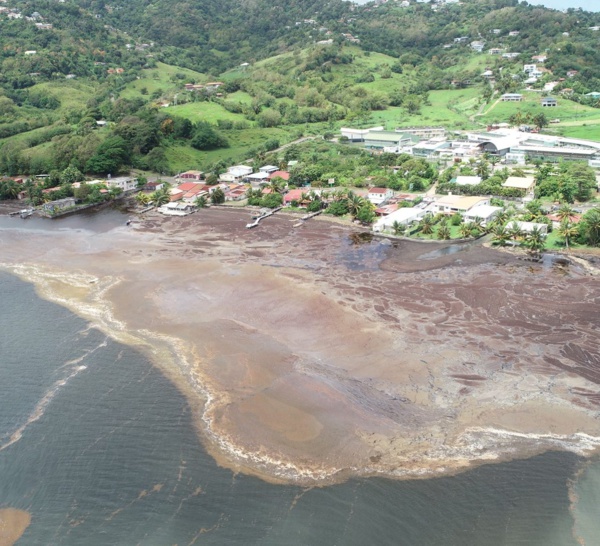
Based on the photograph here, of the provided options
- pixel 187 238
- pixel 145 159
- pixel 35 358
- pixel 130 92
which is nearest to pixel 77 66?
pixel 130 92

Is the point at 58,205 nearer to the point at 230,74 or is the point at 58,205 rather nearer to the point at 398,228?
the point at 398,228

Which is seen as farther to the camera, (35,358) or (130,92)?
(130,92)

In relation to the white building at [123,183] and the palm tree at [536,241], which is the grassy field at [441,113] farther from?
the palm tree at [536,241]

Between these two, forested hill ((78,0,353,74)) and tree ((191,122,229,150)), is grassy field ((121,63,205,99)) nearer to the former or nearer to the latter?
forested hill ((78,0,353,74))

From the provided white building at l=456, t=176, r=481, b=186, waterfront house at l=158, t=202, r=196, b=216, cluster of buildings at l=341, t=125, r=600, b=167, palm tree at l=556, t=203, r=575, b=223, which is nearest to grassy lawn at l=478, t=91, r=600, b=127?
cluster of buildings at l=341, t=125, r=600, b=167

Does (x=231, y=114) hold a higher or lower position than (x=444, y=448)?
higher

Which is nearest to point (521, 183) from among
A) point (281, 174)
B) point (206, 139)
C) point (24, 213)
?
point (281, 174)

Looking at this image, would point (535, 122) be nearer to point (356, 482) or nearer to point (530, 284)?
point (530, 284)
